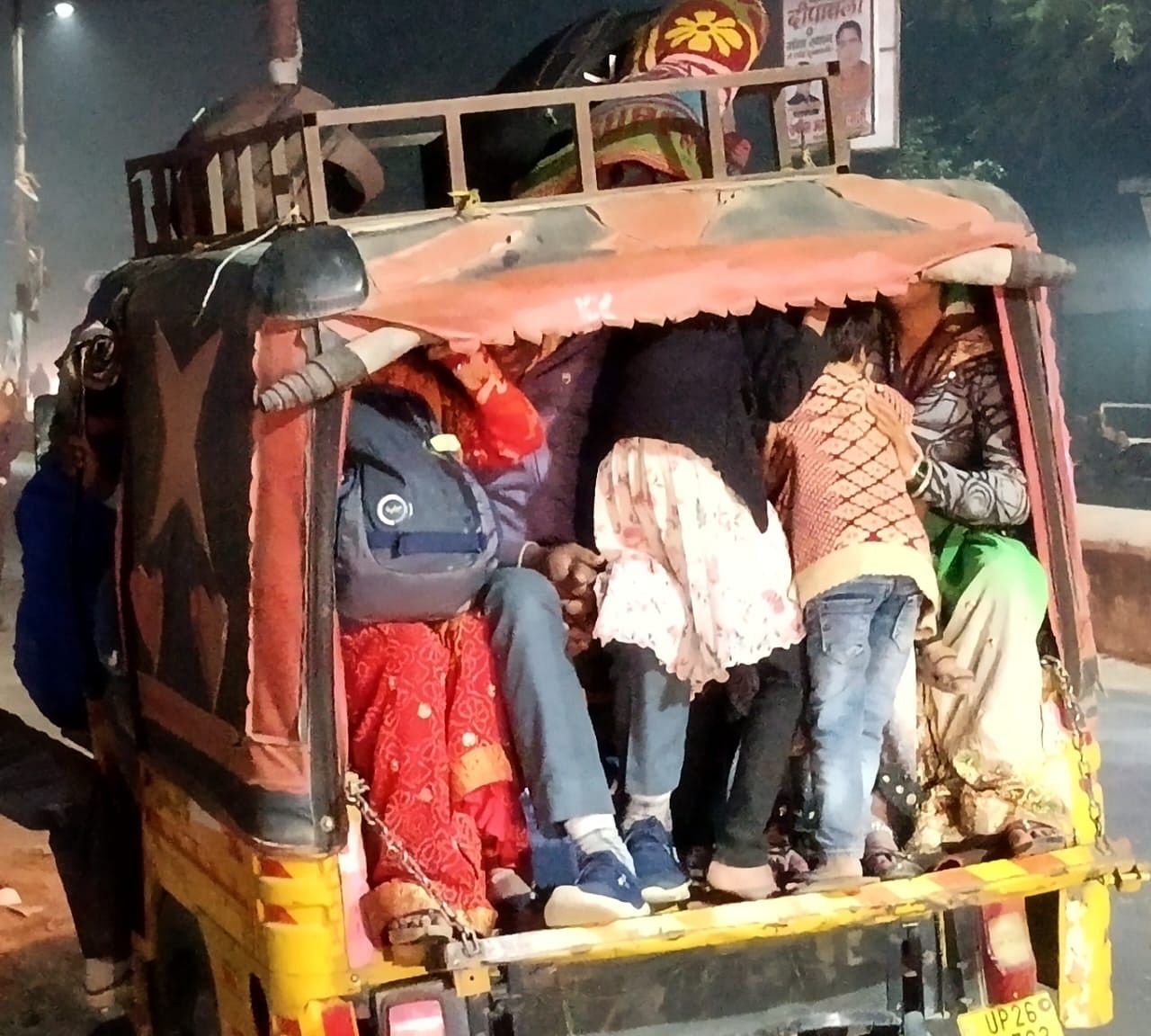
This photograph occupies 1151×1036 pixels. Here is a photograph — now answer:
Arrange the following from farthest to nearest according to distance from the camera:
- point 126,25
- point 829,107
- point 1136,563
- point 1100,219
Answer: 1. point 1100,219
2. point 1136,563
3. point 126,25
4. point 829,107

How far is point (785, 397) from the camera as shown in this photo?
2504 millimetres

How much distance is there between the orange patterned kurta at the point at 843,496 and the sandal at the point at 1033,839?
42 cm

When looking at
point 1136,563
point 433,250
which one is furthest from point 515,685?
point 1136,563

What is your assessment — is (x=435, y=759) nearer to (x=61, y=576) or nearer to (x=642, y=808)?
(x=642, y=808)

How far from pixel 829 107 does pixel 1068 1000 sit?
1688mm

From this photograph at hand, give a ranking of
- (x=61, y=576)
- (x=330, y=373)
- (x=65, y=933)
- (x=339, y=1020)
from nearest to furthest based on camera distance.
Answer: (x=330, y=373)
(x=339, y=1020)
(x=61, y=576)
(x=65, y=933)

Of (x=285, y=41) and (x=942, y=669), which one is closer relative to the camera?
(x=942, y=669)

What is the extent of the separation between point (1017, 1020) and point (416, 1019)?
107cm

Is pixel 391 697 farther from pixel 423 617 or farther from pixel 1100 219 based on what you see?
pixel 1100 219

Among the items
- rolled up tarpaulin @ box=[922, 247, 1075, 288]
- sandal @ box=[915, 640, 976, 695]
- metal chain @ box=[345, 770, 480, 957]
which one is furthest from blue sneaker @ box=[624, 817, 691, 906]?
rolled up tarpaulin @ box=[922, 247, 1075, 288]

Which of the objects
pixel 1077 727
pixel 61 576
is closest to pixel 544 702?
pixel 1077 727

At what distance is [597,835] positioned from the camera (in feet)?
7.61

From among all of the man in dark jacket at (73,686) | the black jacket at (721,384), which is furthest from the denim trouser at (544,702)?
the man in dark jacket at (73,686)

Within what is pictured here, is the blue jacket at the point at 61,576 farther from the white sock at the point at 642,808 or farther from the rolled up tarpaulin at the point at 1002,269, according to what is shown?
the rolled up tarpaulin at the point at 1002,269
